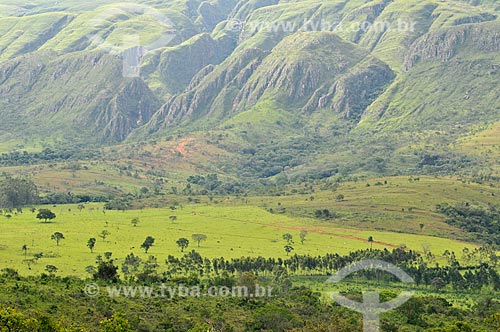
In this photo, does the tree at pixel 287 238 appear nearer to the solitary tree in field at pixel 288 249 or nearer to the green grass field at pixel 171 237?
the green grass field at pixel 171 237

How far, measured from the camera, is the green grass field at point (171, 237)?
139 metres

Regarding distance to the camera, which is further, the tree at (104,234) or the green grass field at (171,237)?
the tree at (104,234)

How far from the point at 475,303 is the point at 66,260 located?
82.5 m

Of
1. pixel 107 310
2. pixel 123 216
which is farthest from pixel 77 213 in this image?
pixel 107 310

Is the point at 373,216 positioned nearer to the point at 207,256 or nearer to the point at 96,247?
the point at 207,256

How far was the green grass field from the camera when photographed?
456 ft

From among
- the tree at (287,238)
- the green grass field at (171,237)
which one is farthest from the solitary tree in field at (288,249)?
the tree at (287,238)

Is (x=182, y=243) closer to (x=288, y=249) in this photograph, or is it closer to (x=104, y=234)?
(x=104, y=234)

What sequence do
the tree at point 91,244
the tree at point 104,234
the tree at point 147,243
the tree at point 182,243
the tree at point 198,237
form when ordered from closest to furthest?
the tree at point 91,244 → the tree at point 147,243 → the tree at point 182,243 → the tree at point 104,234 → the tree at point 198,237

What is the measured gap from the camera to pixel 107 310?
81250 millimetres

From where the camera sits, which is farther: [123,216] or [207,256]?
[123,216]

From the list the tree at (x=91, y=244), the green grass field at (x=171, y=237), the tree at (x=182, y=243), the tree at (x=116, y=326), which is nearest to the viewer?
the tree at (x=116, y=326)

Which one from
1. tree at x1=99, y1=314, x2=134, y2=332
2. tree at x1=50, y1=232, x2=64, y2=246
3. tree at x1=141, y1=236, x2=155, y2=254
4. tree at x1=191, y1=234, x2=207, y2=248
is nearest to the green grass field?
tree at x1=191, y1=234, x2=207, y2=248

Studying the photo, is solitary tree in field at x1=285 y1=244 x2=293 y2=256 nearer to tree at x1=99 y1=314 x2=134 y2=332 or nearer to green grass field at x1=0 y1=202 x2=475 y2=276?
green grass field at x1=0 y1=202 x2=475 y2=276
